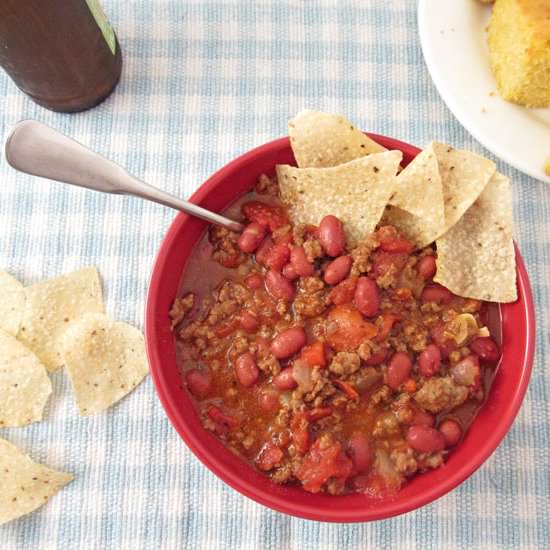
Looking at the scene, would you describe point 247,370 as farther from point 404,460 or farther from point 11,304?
point 11,304

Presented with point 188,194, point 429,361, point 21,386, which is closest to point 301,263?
point 429,361

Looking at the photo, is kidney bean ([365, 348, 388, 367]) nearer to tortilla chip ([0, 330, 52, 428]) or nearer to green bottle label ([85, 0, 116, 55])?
tortilla chip ([0, 330, 52, 428])

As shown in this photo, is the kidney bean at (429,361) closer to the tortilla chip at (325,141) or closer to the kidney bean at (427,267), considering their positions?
the kidney bean at (427,267)


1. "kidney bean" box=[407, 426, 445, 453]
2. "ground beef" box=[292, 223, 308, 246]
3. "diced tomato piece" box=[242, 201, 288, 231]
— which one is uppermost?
"ground beef" box=[292, 223, 308, 246]

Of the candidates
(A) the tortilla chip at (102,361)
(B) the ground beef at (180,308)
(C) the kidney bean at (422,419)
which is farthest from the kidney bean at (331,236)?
(A) the tortilla chip at (102,361)

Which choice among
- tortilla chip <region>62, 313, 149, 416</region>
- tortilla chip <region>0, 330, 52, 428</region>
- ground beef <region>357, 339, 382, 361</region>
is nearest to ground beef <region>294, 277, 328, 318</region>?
ground beef <region>357, 339, 382, 361</region>

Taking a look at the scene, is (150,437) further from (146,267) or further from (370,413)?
(370,413)
